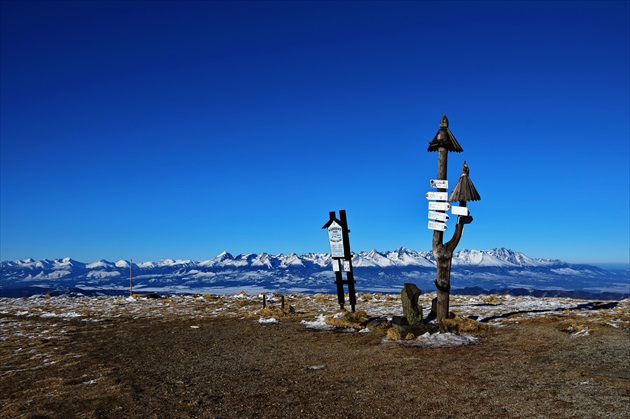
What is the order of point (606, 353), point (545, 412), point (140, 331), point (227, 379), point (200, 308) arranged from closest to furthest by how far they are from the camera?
point (545, 412)
point (227, 379)
point (606, 353)
point (140, 331)
point (200, 308)

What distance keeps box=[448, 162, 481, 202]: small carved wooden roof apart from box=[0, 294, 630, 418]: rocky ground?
4934 mm

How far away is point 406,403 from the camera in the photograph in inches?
347

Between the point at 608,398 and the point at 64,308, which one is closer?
the point at 608,398

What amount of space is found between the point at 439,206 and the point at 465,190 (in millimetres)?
1212

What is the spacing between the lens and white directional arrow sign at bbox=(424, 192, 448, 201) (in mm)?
18016

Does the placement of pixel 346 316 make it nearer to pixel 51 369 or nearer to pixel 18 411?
pixel 51 369

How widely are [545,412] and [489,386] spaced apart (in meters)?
1.85

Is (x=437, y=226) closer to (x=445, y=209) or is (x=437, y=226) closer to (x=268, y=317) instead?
(x=445, y=209)

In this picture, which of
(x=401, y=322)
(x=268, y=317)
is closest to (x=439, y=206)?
(x=401, y=322)

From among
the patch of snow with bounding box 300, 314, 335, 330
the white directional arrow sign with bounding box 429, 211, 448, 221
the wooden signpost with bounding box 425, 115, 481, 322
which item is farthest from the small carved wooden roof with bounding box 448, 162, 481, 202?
the patch of snow with bounding box 300, 314, 335, 330

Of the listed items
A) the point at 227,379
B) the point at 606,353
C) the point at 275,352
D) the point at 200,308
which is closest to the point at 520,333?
the point at 606,353

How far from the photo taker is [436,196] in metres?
18.2

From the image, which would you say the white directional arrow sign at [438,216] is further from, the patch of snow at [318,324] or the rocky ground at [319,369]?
the patch of snow at [318,324]

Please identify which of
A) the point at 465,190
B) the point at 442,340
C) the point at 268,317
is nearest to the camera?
the point at 442,340
